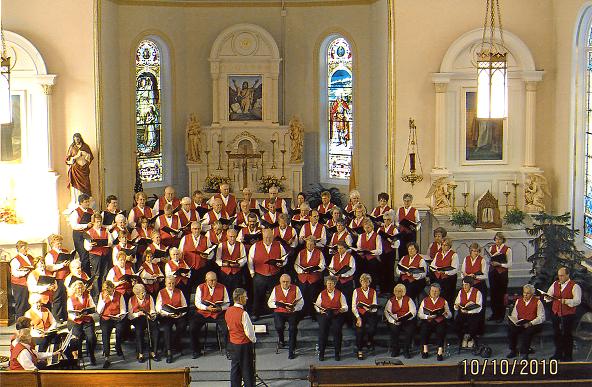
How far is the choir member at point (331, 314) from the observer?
1606cm

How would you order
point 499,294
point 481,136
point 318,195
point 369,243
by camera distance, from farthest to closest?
point 318,195 < point 481,136 < point 369,243 < point 499,294

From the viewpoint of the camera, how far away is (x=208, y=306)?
52.6 ft

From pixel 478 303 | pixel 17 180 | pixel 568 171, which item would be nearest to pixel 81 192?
pixel 17 180

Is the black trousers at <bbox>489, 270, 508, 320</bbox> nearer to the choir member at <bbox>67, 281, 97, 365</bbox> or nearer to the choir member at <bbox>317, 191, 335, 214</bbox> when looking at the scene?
the choir member at <bbox>317, 191, 335, 214</bbox>

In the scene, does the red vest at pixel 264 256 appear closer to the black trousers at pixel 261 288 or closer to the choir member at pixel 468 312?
the black trousers at pixel 261 288

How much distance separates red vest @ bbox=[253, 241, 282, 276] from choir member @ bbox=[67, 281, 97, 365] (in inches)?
106

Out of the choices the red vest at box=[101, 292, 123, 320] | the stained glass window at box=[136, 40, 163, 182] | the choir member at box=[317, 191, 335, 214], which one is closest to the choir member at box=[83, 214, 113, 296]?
the red vest at box=[101, 292, 123, 320]

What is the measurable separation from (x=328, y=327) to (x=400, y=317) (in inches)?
42.7

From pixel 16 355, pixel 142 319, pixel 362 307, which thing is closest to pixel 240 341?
pixel 142 319

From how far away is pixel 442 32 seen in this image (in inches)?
774

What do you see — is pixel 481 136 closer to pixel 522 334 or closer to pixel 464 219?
pixel 464 219

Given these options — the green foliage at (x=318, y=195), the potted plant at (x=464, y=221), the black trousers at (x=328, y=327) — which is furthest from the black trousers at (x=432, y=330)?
the green foliage at (x=318, y=195)

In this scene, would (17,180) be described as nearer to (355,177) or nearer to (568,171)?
(355,177)

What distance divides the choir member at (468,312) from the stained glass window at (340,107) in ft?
24.1
